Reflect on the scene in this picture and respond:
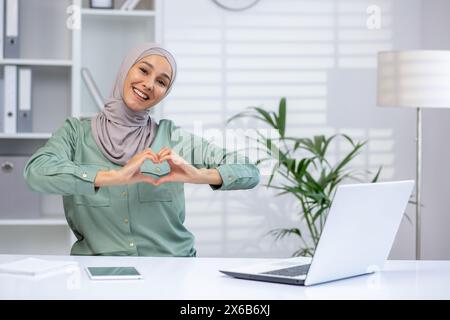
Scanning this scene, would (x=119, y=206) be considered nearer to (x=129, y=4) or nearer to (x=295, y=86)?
(x=129, y=4)

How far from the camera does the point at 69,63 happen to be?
353 centimetres

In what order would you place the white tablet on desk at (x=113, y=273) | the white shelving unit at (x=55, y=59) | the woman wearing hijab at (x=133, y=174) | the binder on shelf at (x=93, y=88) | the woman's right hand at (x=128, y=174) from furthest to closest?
A: 1. the white shelving unit at (x=55, y=59)
2. the binder on shelf at (x=93, y=88)
3. the woman wearing hijab at (x=133, y=174)
4. the woman's right hand at (x=128, y=174)
5. the white tablet on desk at (x=113, y=273)

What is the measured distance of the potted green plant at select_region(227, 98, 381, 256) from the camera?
3.61 metres

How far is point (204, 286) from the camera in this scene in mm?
1634

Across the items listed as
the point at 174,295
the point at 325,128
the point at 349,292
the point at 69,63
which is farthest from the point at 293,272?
the point at 325,128

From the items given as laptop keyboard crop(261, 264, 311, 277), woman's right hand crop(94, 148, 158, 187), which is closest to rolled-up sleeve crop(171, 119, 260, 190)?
woman's right hand crop(94, 148, 158, 187)

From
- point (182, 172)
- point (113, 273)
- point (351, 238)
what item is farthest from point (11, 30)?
point (351, 238)

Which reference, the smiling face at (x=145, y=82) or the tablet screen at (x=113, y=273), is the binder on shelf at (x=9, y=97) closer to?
the smiling face at (x=145, y=82)

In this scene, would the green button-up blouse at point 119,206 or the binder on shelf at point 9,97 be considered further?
the binder on shelf at point 9,97

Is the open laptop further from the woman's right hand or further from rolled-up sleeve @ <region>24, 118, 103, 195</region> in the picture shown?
rolled-up sleeve @ <region>24, 118, 103, 195</region>

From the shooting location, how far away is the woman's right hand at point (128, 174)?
82.0 inches

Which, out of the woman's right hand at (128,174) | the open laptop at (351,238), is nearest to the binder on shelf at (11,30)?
the woman's right hand at (128,174)

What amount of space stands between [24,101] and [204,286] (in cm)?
214

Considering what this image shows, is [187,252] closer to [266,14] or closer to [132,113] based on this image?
[132,113]
